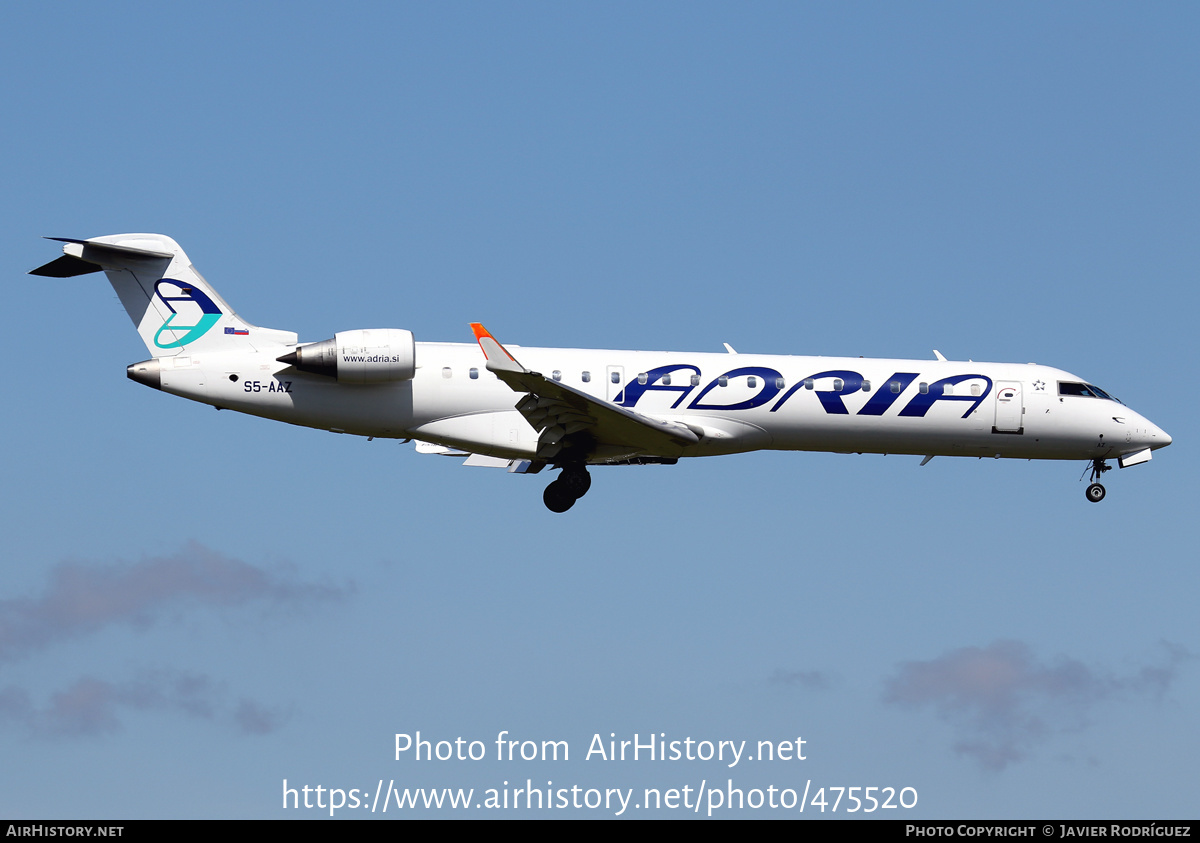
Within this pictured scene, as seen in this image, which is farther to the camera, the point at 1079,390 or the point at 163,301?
the point at 1079,390

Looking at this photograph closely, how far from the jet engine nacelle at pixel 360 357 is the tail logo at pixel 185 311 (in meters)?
2.09

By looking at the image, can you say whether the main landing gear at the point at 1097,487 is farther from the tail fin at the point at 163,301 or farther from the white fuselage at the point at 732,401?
the tail fin at the point at 163,301

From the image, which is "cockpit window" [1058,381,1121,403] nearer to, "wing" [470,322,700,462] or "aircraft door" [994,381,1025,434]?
"aircraft door" [994,381,1025,434]

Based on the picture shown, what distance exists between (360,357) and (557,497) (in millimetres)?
4760

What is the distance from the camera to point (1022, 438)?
28578mm

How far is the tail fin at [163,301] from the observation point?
1048 inches

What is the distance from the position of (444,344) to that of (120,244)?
6689mm

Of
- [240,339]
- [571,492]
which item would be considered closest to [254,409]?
[240,339]

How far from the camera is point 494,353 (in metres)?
23.8

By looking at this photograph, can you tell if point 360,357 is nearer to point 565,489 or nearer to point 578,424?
point 578,424

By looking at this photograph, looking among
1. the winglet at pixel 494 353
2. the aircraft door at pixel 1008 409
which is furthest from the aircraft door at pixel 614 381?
the aircraft door at pixel 1008 409

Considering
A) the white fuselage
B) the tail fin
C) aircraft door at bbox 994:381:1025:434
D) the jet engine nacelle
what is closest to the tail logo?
the tail fin

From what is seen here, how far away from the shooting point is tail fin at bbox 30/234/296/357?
87.3 ft

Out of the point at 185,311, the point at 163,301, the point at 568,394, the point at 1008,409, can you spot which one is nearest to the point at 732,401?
the point at 568,394
